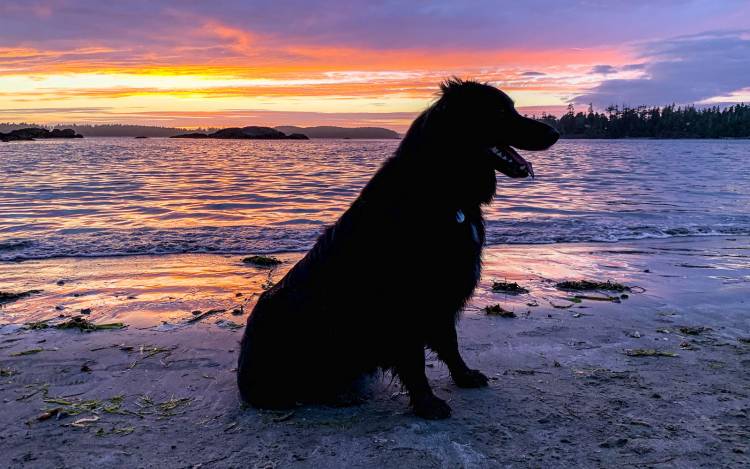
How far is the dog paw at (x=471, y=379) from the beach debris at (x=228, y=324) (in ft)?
7.84

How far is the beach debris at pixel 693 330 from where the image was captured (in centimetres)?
501

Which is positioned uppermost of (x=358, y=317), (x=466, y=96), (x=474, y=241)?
(x=466, y=96)

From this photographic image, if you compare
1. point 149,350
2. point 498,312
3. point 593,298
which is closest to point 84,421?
point 149,350

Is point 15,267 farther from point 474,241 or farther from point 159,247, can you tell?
point 474,241

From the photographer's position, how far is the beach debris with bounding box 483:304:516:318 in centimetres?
559

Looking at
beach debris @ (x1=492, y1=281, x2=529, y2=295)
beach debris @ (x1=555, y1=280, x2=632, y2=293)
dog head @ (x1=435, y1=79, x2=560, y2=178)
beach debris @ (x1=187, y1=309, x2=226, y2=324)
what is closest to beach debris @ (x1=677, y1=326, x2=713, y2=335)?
beach debris @ (x1=555, y1=280, x2=632, y2=293)

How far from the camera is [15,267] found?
8.15m

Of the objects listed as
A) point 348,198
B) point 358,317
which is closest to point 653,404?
A: point 358,317

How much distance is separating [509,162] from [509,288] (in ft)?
11.2

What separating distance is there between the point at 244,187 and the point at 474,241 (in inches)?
683

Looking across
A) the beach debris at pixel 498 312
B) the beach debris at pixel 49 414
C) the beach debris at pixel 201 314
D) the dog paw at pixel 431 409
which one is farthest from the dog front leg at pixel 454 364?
the beach debris at pixel 201 314

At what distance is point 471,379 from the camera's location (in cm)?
400

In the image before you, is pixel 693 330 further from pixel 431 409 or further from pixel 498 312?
pixel 431 409

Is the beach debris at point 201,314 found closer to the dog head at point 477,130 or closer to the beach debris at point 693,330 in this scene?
the dog head at point 477,130
